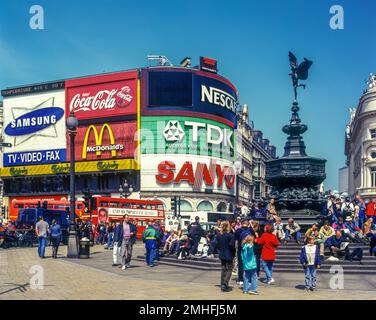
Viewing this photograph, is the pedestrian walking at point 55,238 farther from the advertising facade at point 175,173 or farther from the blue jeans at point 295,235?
the advertising facade at point 175,173

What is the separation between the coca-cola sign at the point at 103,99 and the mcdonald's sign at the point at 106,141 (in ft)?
5.21

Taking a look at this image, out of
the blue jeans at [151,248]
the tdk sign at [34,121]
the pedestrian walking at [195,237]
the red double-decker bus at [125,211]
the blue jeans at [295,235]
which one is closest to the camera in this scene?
the blue jeans at [295,235]

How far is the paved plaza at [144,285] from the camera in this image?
12.3m

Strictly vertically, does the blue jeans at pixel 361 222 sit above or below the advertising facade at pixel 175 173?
below

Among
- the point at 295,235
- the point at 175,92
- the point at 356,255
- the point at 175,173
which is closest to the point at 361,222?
the point at 295,235

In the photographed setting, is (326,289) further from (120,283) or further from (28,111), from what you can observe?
(28,111)

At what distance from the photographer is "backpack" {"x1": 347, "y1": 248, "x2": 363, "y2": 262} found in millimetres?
17297

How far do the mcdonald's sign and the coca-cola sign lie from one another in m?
1.59

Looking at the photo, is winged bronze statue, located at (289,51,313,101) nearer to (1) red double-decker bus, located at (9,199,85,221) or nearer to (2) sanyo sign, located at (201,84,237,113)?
(1) red double-decker bus, located at (9,199,85,221)

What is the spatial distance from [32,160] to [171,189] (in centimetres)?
2190

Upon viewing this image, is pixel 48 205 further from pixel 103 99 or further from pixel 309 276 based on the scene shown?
pixel 309 276

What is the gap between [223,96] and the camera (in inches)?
2840

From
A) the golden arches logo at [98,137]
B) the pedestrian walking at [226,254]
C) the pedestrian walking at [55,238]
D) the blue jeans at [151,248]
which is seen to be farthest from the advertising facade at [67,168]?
the pedestrian walking at [226,254]

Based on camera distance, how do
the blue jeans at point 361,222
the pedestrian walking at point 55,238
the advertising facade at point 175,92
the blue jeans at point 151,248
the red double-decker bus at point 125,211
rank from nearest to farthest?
1. the blue jeans at point 151,248
2. the blue jeans at point 361,222
3. the pedestrian walking at point 55,238
4. the red double-decker bus at point 125,211
5. the advertising facade at point 175,92
